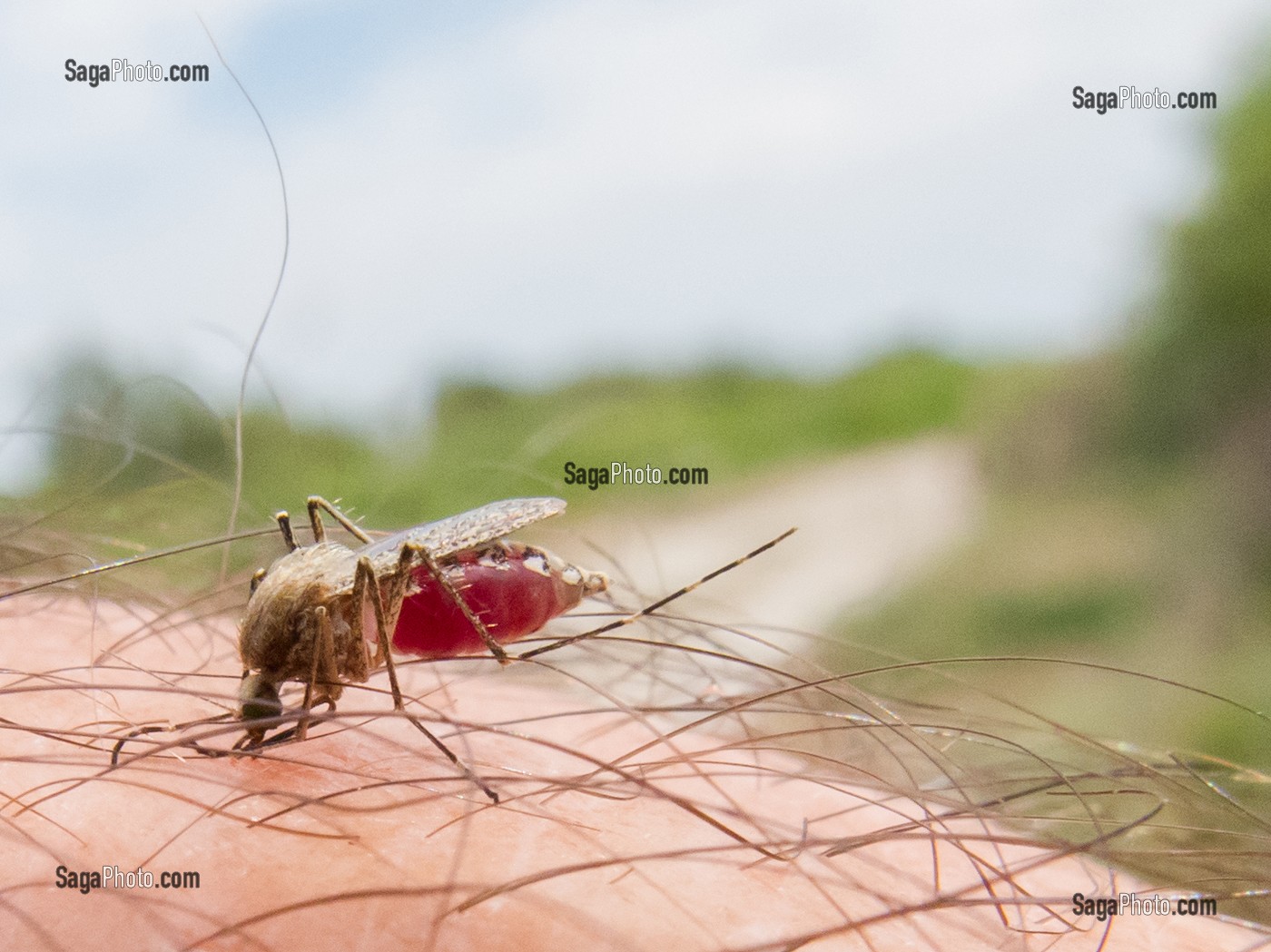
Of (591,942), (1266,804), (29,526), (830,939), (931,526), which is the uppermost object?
(29,526)

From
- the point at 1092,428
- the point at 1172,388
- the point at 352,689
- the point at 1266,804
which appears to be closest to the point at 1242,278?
the point at 1172,388

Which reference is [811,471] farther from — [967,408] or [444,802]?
[444,802]

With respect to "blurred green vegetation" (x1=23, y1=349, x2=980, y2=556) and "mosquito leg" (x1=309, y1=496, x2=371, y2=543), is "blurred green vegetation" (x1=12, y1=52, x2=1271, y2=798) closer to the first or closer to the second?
"blurred green vegetation" (x1=23, y1=349, x2=980, y2=556)

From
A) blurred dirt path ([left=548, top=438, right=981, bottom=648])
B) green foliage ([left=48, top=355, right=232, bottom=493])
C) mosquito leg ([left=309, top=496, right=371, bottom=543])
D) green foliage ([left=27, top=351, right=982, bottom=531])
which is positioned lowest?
blurred dirt path ([left=548, top=438, right=981, bottom=648])

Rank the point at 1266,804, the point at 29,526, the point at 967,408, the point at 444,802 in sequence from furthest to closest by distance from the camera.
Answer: the point at 967,408 < the point at 1266,804 < the point at 29,526 < the point at 444,802

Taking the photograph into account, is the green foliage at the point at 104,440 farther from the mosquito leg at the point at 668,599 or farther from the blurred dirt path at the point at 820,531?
the blurred dirt path at the point at 820,531

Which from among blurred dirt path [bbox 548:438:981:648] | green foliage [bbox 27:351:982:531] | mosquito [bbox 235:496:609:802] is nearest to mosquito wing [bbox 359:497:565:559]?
mosquito [bbox 235:496:609:802]

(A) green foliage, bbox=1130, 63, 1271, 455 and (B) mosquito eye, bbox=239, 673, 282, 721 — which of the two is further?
(A) green foliage, bbox=1130, 63, 1271, 455
